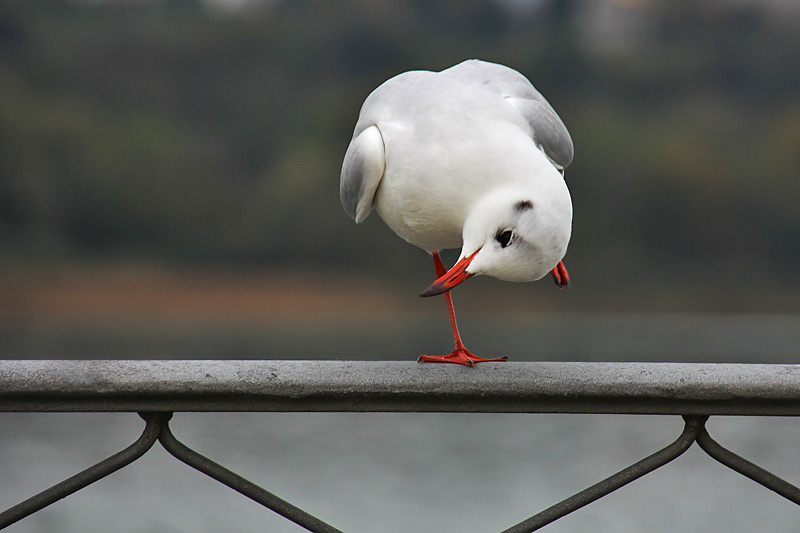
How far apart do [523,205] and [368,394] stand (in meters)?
0.73

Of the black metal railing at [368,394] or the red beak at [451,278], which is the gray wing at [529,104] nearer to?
the red beak at [451,278]

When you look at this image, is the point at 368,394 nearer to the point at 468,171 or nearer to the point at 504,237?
the point at 504,237

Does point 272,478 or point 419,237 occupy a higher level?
point 419,237

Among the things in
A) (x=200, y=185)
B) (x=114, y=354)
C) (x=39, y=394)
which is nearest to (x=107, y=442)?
(x=114, y=354)

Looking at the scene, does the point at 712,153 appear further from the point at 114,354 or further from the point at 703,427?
the point at 703,427

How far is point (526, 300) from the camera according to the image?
120 ft

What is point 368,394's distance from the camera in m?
1.46

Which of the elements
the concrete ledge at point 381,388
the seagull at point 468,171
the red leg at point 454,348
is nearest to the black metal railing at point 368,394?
the concrete ledge at point 381,388

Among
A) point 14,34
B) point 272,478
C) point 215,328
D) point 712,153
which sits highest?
point 14,34

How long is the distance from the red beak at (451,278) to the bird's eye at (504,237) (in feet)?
0.24

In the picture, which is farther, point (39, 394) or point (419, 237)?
point (419, 237)

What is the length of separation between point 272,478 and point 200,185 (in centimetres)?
2533

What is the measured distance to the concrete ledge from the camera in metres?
1.43

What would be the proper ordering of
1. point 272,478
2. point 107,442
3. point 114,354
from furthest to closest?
point 114,354, point 107,442, point 272,478
